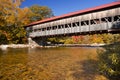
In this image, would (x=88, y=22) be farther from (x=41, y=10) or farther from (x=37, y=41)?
(x=41, y=10)

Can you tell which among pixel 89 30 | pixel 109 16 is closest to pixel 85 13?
pixel 89 30

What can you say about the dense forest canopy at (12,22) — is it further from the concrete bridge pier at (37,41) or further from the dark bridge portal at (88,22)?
the dark bridge portal at (88,22)

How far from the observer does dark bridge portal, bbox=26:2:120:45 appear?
71.5 ft

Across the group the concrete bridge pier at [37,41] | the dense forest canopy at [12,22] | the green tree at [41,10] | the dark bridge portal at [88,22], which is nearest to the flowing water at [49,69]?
the dark bridge portal at [88,22]

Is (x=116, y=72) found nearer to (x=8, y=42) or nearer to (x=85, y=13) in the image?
(x=85, y=13)

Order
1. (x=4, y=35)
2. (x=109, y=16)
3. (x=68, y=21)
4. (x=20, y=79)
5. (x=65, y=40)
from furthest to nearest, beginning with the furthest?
(x=65, y=40) < (x=4, y=35) < (x=68, y=21) < (x=109, y=16) < (x=20, y=79)

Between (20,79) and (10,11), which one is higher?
(10,11)

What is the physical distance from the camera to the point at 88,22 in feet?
90.1

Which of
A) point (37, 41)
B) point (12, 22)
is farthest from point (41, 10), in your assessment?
point (12, 22)

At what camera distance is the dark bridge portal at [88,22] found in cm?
2180

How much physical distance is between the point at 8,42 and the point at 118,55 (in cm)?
3525

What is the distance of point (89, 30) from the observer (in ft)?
82.5

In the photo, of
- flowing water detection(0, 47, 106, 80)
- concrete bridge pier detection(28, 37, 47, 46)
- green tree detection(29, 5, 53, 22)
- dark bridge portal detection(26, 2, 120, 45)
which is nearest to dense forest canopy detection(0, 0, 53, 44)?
concrete bridge pier detection(28, 37, 47, 46)

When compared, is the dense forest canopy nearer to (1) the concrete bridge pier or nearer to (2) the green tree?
(1) the concrete bridge pier
